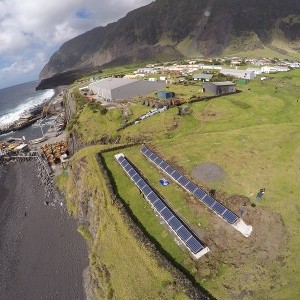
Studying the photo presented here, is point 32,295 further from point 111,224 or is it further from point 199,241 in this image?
point 199,241

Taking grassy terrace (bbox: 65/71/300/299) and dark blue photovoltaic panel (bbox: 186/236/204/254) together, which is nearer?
grassy terrace (bbox: 65/71/300/299)

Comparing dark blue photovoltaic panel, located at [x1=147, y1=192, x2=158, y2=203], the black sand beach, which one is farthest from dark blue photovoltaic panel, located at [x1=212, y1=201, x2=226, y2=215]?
the black sand beach

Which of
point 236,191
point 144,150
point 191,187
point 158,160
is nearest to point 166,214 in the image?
point 191,187

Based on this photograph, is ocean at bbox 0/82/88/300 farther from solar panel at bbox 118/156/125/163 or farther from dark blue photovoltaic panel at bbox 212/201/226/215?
dark blue photovoltaic panel at bbox 212/201/226/215

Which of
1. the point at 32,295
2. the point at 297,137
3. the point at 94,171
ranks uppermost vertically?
the point at 94,171

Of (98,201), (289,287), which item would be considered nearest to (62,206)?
(98,201)

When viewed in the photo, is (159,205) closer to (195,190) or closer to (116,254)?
(195,190)
